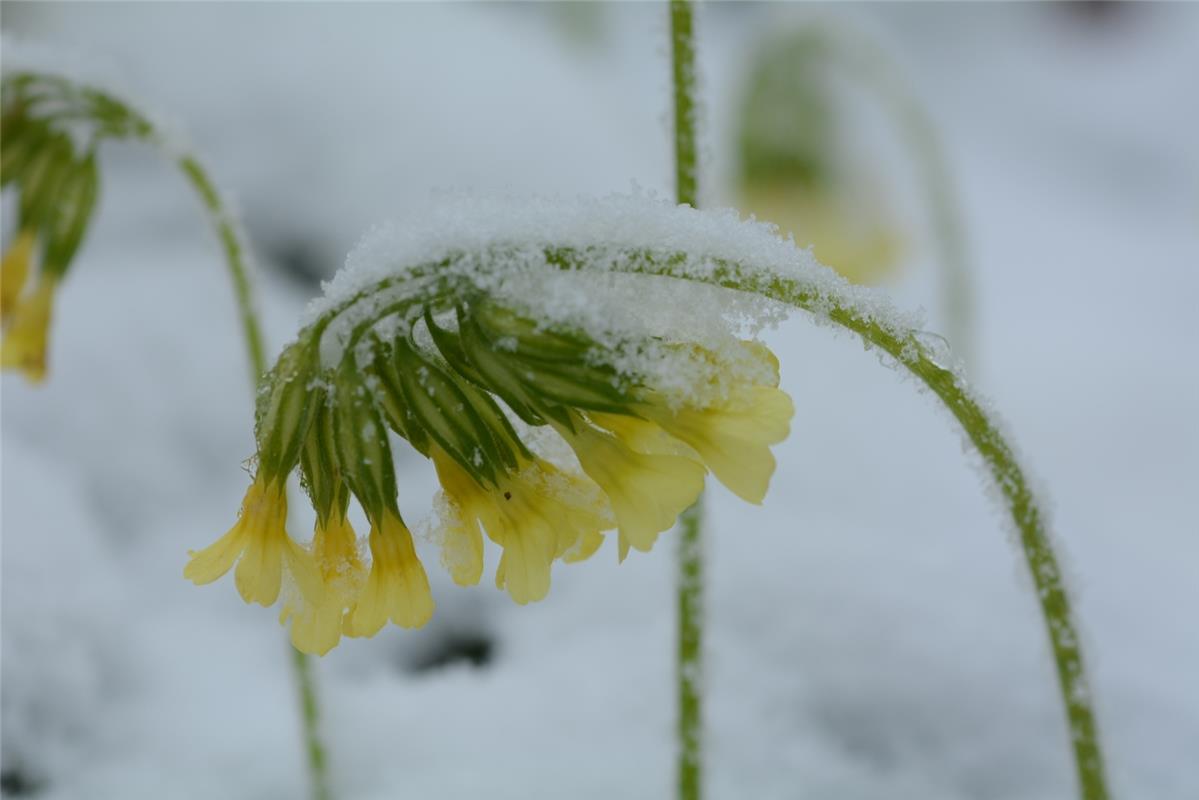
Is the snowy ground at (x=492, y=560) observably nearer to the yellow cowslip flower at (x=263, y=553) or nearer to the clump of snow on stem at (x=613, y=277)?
the clump of snow on stem at (x=613, y=277)

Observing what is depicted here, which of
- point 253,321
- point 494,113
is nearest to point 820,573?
point 253,321

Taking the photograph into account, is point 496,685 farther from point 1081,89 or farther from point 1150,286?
point 1081,89

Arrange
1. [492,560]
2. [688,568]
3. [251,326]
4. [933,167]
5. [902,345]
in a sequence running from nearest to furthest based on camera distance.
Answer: [902,345] < [688,568] < [251,326] < [492,560] < [933,167]

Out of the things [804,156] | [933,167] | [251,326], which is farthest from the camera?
[804,156]

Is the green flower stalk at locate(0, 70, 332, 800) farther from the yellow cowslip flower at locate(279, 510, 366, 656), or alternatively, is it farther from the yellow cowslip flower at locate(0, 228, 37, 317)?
the yellow cowslip flower at locate(279, 510, 366, 656)

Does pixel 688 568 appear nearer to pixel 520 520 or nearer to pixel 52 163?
pixel 520 520

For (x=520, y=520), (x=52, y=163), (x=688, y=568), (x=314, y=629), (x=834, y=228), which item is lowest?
(x=314, y=629)

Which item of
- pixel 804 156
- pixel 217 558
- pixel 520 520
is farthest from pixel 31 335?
A: pixel 804 156
